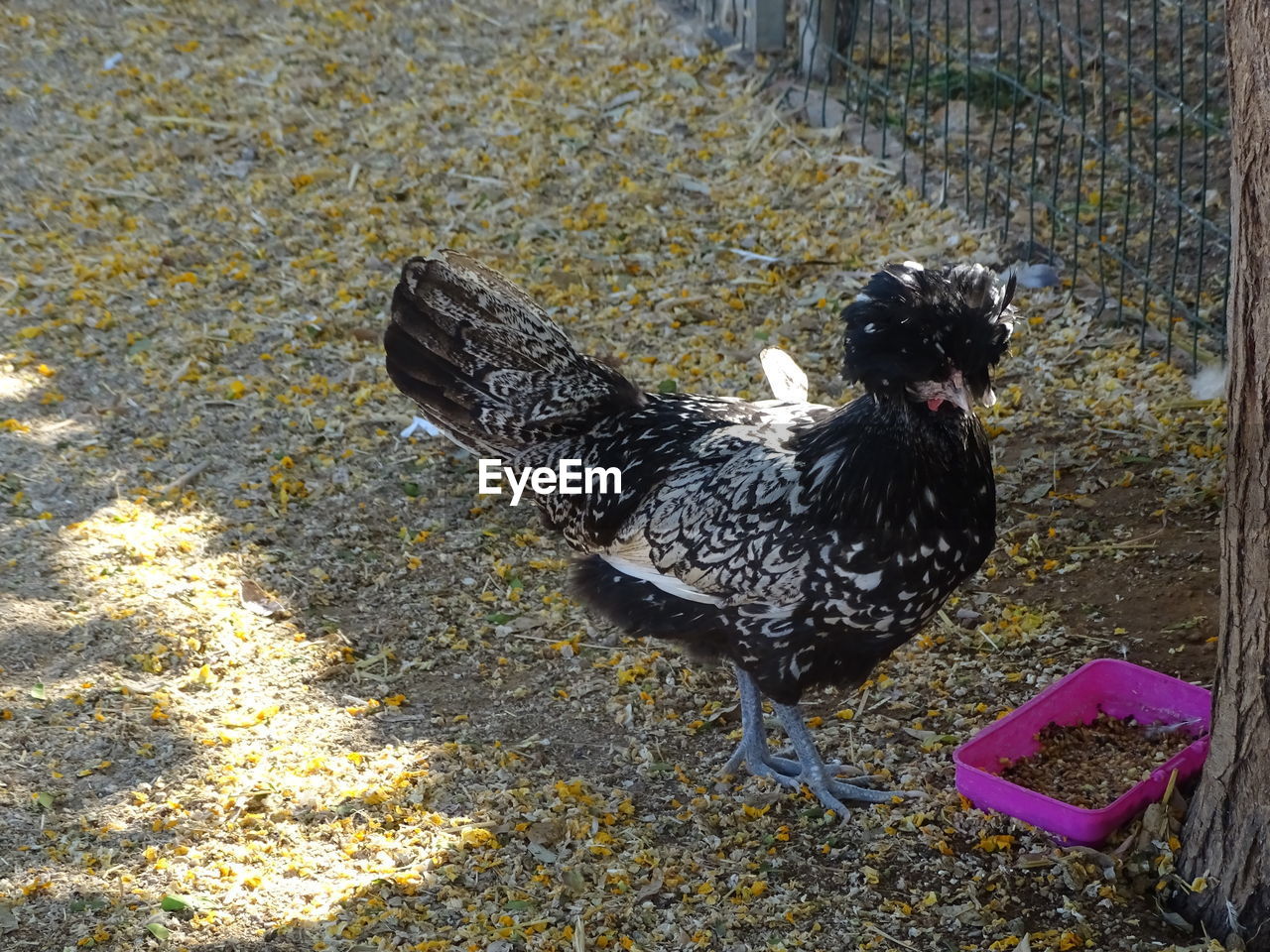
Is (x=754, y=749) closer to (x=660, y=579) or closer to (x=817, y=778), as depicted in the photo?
(x=817, y=778)

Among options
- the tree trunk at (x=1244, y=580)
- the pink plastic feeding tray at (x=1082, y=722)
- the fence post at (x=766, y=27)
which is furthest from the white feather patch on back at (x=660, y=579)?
the fence post at (x=766, y=27)

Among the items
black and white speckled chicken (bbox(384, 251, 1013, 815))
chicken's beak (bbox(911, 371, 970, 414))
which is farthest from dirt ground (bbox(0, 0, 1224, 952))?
chicken's beak (bbox(911, 371, 970, 414))

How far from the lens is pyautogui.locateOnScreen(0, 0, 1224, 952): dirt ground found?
3273 millimetres

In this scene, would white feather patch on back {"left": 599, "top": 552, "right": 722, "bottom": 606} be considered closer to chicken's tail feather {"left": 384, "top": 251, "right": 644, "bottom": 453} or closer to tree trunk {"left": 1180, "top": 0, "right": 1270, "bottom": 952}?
chicken's tail feather {"left": 384, "top": 251, "right": 644, "bottom": 453}

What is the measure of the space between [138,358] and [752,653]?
3.36m

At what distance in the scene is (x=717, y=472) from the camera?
140 inches

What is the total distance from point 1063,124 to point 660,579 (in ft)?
9.85

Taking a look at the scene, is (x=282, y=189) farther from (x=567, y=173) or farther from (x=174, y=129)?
(x=567, y=173)

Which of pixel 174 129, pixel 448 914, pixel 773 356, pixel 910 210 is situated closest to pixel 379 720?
pixel 448 914

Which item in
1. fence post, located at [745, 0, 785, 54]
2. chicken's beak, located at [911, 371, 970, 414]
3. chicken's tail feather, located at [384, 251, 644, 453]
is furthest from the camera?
fence post, located at [745, 0, 785, 54]

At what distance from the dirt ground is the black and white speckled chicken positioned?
395 millimetres

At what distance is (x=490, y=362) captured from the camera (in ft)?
13.2

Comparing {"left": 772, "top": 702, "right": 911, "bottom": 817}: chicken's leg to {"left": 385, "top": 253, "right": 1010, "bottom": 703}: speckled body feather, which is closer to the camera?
{"left": 385, "top": 253, "right": 1010, "bottom": 703}: speckled body feather

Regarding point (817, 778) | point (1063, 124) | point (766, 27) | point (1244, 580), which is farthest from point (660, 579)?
point (766, 27)
